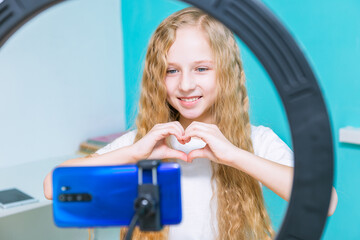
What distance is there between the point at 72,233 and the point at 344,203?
0.89 m

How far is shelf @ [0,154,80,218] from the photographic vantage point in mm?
961

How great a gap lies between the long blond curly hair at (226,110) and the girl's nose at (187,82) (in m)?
0.05

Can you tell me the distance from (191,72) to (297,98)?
348 mm

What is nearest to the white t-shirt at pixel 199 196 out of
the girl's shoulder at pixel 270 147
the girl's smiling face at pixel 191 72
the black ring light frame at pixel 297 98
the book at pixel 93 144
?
the girl's shoulder at pixel 270 147

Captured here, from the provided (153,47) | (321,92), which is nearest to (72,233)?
(153,47)

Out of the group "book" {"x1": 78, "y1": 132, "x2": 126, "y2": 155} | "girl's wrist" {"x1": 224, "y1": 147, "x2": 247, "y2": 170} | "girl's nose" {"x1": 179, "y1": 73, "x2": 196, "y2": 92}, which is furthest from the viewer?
"book" {"x1": 78, "y1": 132, "x2": 126, "y2": 155}

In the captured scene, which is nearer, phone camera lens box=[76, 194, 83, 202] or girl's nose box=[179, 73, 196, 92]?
phone camera lens box=[76, 194, 83, 202]

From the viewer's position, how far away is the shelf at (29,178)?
961 mm

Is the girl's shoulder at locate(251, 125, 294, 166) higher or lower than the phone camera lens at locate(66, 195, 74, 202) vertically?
higher

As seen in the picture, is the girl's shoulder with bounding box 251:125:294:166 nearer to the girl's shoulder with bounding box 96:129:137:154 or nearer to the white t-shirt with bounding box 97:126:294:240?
the white t-shirt with bounding box 97:126:294:240

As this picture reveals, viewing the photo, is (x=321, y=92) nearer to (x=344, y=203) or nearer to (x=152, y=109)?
(x=152, y=109)

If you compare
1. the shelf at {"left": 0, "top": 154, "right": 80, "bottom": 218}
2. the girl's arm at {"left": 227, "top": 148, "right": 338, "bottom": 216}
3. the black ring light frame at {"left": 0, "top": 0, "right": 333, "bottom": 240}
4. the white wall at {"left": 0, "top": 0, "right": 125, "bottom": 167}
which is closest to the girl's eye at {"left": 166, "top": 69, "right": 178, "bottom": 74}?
the girl's arm at {"left": 227, "top": 148, "right": 338, "bottom": 216}

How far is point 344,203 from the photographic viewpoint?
93cm

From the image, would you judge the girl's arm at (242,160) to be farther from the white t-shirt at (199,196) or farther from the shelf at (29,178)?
the shelf at (29,178)
